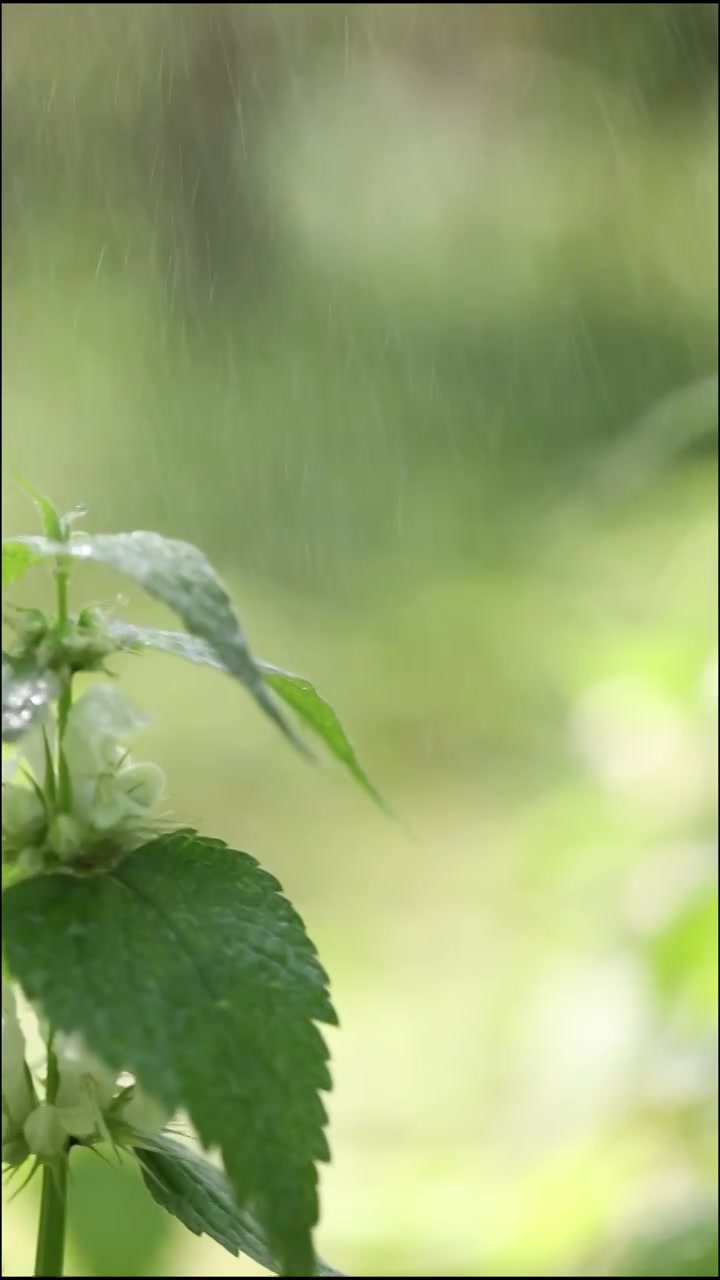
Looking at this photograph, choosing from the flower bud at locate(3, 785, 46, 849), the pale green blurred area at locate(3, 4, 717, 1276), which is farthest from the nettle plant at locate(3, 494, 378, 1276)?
the pale green blurred area at locate(3, 4, 717, 1276)

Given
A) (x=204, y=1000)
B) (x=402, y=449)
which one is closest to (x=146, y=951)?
(x=204, y=1000)

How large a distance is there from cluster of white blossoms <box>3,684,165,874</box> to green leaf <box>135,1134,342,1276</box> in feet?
0.15

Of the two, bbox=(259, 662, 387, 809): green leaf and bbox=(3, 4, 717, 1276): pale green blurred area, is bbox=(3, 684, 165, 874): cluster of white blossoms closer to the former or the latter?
bbox=(259, 662, 387, 809): green leaf

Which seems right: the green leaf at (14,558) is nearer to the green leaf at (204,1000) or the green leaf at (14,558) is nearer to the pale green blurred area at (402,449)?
the green leaf at (204,1000)

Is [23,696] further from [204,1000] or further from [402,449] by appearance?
[402,449]

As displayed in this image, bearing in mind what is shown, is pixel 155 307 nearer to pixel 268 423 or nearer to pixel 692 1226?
pixel 268 423

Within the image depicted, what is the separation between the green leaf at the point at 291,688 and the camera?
0.19 meters

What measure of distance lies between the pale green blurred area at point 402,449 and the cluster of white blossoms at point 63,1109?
0.61 meters

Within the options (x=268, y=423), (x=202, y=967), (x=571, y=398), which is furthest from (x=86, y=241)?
(x=202, y=967)

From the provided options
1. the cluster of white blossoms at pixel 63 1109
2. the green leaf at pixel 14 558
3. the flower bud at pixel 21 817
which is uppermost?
the green leaf at pixel 14 558

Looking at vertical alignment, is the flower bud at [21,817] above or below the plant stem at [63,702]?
below

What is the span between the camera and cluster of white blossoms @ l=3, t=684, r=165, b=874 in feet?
0.62

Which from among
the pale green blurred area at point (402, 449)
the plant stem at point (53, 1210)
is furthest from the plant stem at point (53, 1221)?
the pale green blurred area at point (402, 449)

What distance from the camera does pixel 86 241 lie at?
79.3 inches
